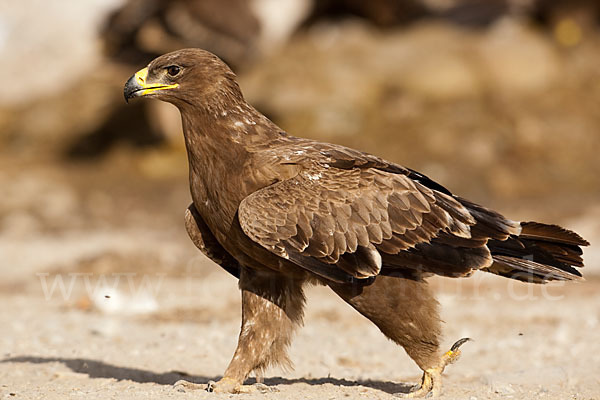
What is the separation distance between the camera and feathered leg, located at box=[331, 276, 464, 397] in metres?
5.87

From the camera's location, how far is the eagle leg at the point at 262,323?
6242 millimetres

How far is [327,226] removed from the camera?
227 inches

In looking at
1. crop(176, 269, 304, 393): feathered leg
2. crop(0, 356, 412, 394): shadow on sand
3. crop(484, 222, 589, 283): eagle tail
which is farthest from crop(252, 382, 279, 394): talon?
crop(484, 222, 589, 283): eagle tail

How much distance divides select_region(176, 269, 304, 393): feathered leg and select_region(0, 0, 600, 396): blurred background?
6713 mm

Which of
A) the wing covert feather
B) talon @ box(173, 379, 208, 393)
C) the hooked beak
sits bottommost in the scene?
talon @ box(173, 379, 208, 393)

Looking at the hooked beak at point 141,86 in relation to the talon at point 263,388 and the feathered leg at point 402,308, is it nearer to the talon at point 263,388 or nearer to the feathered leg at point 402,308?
the feathered leg at point 402,308

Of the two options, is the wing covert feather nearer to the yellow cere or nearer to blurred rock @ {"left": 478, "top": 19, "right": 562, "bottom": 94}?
the yellow cere

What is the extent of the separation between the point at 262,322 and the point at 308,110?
13.6 metres

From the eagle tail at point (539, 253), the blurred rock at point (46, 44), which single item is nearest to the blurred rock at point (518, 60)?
the blurred rock at point (46, 44)

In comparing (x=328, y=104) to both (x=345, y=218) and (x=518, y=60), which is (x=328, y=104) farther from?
(x=345, y=218)

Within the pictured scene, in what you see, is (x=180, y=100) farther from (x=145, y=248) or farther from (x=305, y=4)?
(x=305, y=4)

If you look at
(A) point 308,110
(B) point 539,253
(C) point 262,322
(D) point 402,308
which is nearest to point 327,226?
(D) point 402,308

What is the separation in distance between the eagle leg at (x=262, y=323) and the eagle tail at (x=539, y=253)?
139 centimetres

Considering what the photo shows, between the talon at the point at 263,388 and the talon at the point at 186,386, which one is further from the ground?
the talon at the point at 263,388
